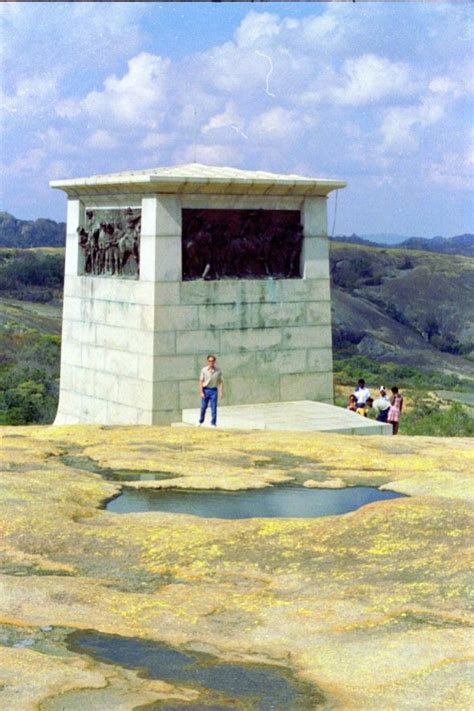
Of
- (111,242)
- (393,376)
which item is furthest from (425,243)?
(111,242)

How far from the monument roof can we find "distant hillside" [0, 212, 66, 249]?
248 feet

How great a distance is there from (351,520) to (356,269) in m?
Answer: 84.2

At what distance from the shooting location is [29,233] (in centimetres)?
10019

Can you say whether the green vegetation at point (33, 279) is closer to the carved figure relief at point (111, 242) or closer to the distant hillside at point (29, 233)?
the distant hillside at point (29, 233)

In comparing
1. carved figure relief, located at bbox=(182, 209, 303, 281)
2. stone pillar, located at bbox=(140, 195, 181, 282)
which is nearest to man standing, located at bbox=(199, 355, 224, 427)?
stone pillar, located at bbox=(140, 195, 181, 282)

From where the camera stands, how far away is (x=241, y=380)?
63.7 feet

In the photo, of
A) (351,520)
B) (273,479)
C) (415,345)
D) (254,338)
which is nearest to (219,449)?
(273,479)

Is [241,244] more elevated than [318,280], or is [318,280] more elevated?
[241,244]

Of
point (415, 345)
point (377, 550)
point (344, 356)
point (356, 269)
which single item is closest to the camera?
point (377, 550)

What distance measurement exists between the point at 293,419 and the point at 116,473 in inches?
259

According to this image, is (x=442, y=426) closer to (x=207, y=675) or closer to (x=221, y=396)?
(x=221, y=396)

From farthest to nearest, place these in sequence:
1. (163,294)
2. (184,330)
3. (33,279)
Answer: (33,279), (184,330), (163,294)

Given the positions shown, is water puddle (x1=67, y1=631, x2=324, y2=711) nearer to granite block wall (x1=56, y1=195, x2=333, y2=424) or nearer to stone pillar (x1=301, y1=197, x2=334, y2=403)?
granite block wall (x1=56, y1=195, x2=333, y2=424)

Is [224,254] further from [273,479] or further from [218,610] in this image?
[218,610]
